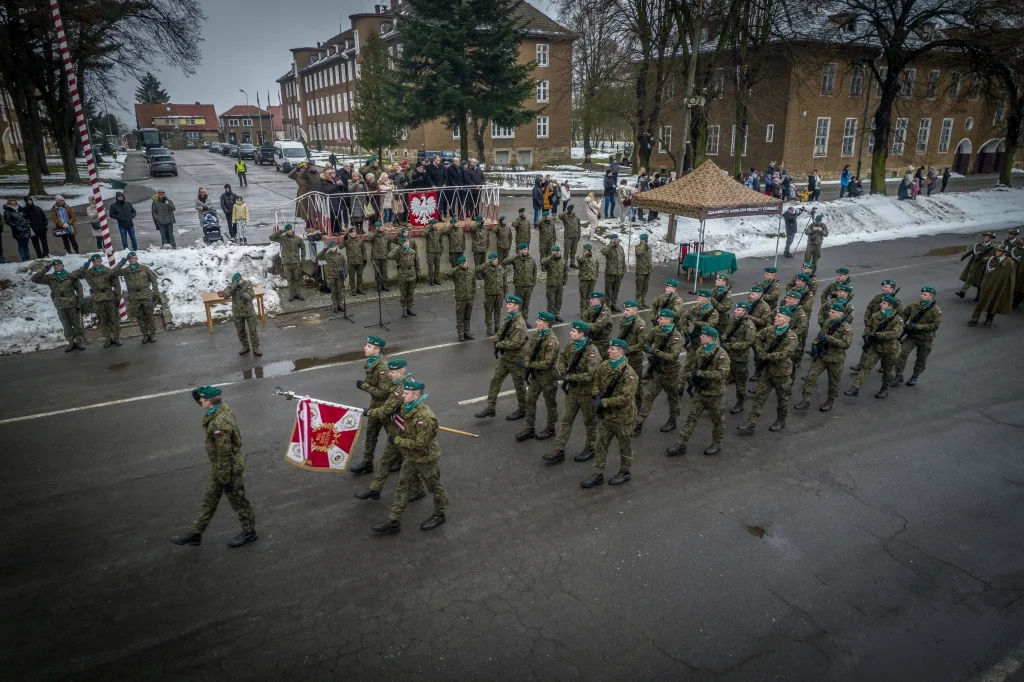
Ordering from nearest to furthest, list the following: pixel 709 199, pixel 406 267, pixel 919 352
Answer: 1. pixel 919 352
2. pixel 406 267
3. pixel 709 199

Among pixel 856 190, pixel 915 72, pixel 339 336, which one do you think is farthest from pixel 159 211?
pixel 915 72

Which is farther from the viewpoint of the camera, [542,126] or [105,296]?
[542,126]

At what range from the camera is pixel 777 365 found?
30.5 ft

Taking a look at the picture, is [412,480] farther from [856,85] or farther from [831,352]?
[856,85]

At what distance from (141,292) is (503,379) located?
842 cm

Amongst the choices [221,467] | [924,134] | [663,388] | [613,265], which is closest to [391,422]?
[221,467]

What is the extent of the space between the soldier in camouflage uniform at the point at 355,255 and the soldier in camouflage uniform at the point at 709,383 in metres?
10.3

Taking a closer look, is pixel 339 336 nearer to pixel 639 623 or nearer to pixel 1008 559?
pixel 639 623

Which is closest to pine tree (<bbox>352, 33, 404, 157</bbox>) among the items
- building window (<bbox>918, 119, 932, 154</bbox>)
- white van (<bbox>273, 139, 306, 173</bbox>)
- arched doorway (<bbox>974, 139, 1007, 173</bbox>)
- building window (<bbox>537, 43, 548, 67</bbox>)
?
white van (<bbox>273, 139, 306, 173</bbox>)

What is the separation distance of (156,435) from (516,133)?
4816 centimetres

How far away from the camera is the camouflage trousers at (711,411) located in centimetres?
861

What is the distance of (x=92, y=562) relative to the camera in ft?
21.5

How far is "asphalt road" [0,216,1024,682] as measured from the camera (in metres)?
5.43

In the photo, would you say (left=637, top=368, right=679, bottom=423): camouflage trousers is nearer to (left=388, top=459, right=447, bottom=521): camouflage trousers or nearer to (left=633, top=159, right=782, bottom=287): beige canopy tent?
(left=388, top=459, right=447, bottom=521): camouflage trousers
